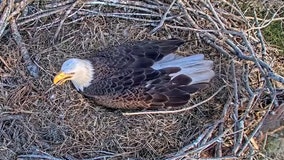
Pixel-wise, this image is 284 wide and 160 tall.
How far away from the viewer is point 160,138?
3707 mm

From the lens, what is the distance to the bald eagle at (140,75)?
360 centimetres

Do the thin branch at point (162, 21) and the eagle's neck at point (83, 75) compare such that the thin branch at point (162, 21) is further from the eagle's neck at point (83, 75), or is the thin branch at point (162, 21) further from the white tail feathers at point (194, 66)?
the eagle's neck at point (83, 75)

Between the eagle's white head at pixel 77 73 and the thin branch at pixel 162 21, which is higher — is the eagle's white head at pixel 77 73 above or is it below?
below

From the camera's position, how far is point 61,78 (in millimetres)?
3600

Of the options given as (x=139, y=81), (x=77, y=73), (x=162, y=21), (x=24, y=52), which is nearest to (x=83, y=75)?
(x=77, y=73)

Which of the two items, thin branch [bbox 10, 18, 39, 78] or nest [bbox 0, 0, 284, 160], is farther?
thin branch [bbox 10, 18, 39, 78]

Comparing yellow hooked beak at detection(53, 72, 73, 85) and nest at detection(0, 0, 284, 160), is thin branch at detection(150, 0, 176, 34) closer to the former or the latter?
nest at detection(0, 0, 284, 160)

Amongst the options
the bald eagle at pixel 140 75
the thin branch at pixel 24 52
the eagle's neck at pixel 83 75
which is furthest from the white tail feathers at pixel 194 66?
the thin branch at pixel 24 52

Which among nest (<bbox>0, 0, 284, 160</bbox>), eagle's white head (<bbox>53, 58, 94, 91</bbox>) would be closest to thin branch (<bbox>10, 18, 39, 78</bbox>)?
nest (<bbox>0, 0, 284, 160</bbox>)

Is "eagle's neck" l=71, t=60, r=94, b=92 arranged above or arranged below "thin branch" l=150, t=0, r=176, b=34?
below

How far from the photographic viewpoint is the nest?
3.67 metres

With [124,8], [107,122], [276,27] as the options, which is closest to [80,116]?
[107,122]

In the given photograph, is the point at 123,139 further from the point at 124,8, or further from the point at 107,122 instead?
the point at 124,8

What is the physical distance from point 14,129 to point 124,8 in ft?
3.39
